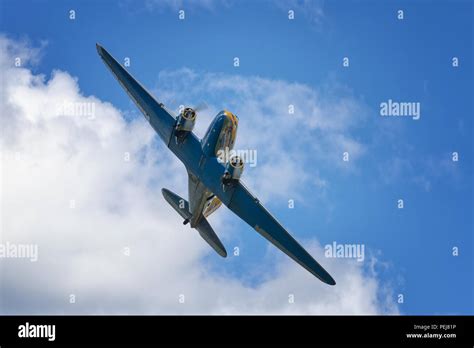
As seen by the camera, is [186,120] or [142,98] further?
[142,98]

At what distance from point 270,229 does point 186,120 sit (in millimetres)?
11903

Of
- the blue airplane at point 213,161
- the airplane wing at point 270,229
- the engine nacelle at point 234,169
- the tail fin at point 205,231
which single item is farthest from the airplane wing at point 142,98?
the tail fin at point 205,231

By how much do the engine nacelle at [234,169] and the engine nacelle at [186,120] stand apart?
16.7 feet

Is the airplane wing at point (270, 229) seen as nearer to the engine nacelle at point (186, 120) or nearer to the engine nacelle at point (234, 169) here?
the engine nacelle at point (234, 169)

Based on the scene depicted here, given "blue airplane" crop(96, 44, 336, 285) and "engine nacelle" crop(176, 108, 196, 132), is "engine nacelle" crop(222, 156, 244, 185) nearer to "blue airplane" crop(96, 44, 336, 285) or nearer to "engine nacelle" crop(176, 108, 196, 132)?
"blue airplane" crop(96, 44, 336, 285)

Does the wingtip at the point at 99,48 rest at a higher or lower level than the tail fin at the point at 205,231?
higher

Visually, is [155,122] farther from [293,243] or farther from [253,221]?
[293,243]

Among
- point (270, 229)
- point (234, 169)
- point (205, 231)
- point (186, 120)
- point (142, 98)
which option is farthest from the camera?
point (205, 231)

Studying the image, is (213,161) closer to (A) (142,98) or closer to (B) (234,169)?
(B) (234,169)

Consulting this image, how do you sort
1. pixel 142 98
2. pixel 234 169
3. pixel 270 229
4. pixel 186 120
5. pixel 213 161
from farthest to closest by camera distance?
1. pixel 142 98
2. pixel 270 229
3. pixel 186 120
4. pixel 213 161
5. pixel 234 169

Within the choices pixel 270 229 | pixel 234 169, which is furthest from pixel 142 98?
pixel 270 229

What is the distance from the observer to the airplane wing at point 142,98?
51469 millimetres

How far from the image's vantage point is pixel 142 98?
173 ft
